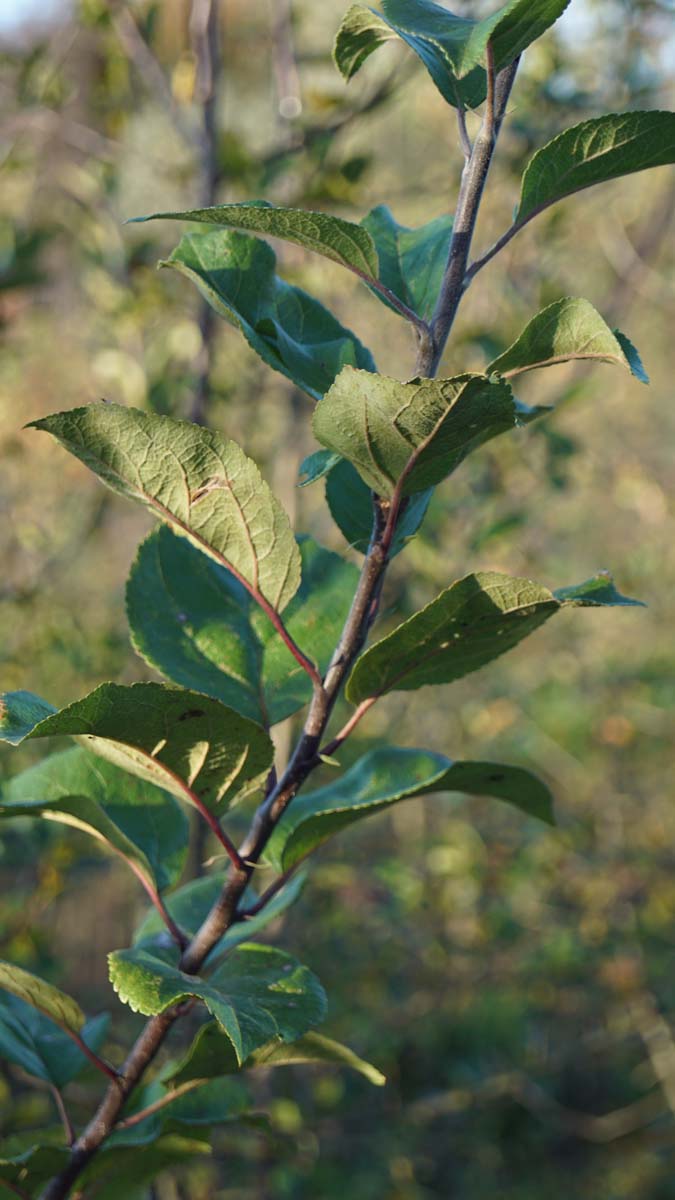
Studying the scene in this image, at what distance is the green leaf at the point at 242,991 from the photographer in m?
0.49

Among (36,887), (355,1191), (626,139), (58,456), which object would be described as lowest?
(355,1191)

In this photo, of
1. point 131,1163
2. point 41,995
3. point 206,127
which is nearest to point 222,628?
point 41,995

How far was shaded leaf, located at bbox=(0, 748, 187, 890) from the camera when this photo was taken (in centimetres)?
61

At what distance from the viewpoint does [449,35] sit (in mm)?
489

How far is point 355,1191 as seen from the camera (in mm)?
2100

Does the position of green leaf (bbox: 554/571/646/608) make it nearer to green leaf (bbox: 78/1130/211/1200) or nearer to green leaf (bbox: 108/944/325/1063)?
green leaf (bbox: 108/944/325/1063)

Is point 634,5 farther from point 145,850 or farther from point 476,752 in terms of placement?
point 145,850

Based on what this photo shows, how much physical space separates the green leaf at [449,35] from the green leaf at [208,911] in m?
0.45

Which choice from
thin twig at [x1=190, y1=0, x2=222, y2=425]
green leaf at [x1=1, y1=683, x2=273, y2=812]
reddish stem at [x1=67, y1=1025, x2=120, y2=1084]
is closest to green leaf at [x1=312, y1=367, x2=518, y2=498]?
green leaf at [x1=1, y1=683, x2=273, y2=812]

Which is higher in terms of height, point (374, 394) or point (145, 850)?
point (374, 394)

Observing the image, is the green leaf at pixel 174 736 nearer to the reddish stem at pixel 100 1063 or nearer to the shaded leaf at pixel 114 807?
the shaded leaf at pixel 114 807

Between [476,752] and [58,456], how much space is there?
121cm

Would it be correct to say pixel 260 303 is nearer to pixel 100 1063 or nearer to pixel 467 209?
pixel 467 209

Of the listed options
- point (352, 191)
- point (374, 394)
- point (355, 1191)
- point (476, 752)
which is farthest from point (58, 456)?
point (374, 394)
